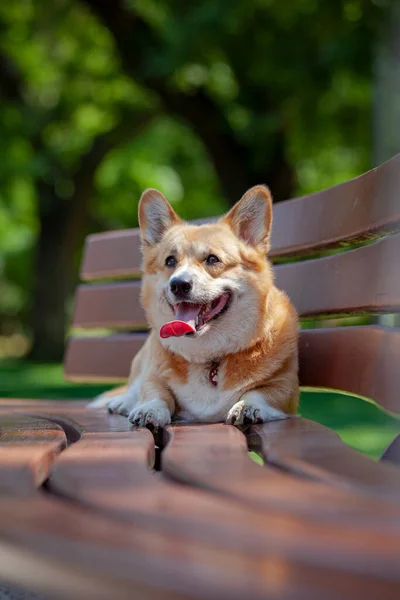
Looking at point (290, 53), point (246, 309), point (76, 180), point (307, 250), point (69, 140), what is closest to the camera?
point (246, 309)

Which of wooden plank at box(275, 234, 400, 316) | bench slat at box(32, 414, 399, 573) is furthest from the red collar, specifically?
bench slat at box(32, 414, 399, 573)

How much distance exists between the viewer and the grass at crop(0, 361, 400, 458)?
5828mm

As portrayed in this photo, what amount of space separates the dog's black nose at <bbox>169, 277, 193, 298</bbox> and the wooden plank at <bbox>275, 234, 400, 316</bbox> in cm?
55

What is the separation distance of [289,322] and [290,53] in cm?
693

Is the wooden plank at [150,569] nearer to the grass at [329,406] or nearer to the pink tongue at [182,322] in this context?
the pink tongue at [182,322]

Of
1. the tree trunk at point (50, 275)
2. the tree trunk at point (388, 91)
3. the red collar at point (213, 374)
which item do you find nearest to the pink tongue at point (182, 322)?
the red collar at point (213, 374)

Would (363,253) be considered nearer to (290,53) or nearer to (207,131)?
(290,53)

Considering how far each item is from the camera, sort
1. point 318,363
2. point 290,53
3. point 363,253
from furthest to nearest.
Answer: point 290,53, point 318,363, point 363,253

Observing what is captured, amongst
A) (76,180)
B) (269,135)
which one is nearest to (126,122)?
(76,180)

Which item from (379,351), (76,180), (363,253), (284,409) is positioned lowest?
(284,409)

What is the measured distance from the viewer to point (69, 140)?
678 inches

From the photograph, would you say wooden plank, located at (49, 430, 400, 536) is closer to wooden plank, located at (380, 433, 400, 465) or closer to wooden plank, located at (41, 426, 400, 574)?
wooden plank, located at (41, 426, 400, 574)

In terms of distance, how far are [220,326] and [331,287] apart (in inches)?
17.8

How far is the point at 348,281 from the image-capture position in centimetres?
305
